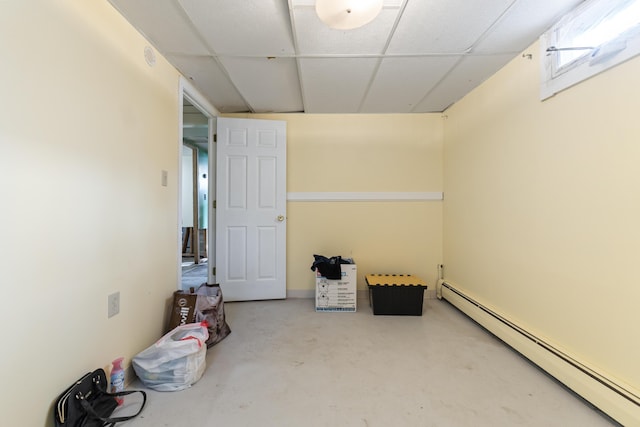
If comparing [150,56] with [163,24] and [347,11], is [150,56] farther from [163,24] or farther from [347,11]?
[347,11]

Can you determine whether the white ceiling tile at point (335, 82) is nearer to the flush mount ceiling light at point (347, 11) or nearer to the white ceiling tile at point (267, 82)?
the white ceiling tile at point (267, 82)

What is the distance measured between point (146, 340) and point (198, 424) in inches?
31.4

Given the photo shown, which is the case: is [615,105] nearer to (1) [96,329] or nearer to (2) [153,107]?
(2) [153,107]

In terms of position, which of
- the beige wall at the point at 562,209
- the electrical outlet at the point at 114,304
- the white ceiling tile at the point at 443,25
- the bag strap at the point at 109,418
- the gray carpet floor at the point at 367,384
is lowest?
the gray carpet floor at the point at 367,384

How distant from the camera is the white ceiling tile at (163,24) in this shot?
1.45m

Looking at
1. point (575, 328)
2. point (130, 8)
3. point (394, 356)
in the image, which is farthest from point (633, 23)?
point (130, 8)

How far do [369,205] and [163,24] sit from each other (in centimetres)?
245

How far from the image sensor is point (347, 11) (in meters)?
1.25

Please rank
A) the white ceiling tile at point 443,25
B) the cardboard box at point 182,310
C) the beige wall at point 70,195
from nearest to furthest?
the beige wall at point 70,195 < the white ceiling tile at point 443,25 < the cardboard box at point 182,310

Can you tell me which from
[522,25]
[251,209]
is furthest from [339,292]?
[522,25]

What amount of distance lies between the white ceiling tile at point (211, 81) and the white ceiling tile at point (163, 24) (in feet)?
0.39

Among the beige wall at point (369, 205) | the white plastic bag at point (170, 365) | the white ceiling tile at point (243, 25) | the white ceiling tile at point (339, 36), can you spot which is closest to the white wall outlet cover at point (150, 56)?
the white ceiling tile at point (243, 25)

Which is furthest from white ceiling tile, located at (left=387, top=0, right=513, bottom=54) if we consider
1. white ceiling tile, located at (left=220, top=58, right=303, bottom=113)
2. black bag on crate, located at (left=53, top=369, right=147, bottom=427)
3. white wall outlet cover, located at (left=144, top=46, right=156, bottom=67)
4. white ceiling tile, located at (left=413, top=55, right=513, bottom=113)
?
black bag on crate, located at (left=53, top=369, right=147, bottom=427)

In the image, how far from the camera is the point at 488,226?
7.41ft
